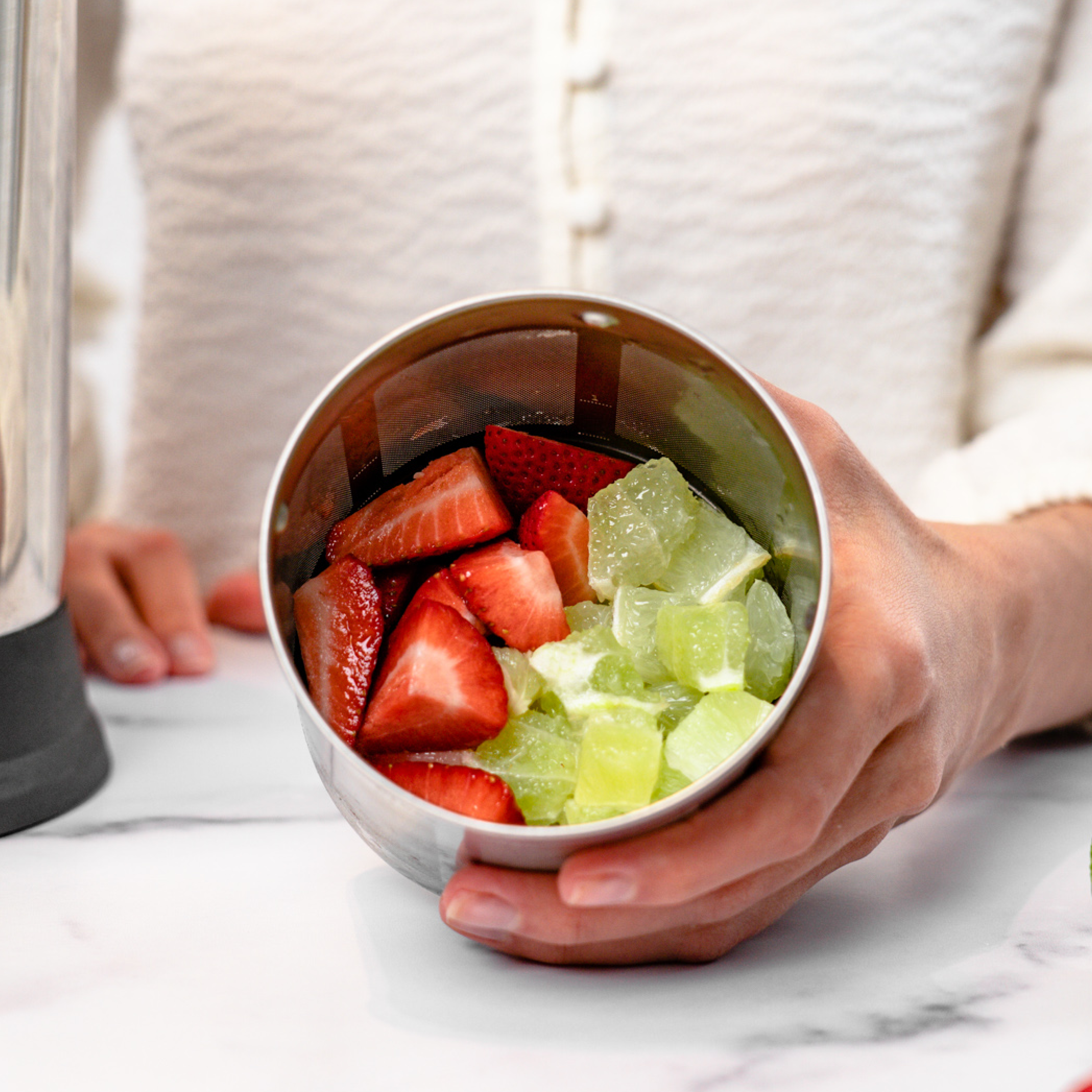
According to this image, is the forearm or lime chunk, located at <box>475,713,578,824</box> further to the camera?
the forearm

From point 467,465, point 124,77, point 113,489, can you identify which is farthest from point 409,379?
point 113,489

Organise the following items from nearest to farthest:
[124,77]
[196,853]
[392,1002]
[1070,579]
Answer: [392,1002]
[196,853]
[1070,579]
[124,77]

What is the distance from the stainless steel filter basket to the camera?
15.1 inches

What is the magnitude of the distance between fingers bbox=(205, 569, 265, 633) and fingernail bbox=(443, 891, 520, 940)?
1.91ft

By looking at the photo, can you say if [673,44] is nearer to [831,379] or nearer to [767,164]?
[767,164]

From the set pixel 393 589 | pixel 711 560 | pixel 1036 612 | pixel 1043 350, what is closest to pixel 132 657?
pixel 393 589

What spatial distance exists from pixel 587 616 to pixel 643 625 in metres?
0.04

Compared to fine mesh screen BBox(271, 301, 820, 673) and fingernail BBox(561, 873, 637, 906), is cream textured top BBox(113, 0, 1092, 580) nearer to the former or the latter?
fine mesh screen BBox(271, 301, 820, 673)

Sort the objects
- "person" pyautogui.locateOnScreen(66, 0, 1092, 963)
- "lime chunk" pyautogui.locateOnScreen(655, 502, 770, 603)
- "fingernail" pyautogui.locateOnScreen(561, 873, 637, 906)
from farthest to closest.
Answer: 1. "person" pyautogui.locateOnScreen(66, 0, 1092, 963)
2. "lime chunk" pyautogui.locateOnScreen(655, 502, 770, 603)
3. "fingernail" pyautogui.locateOnScreen(561, 873, 637, 906)

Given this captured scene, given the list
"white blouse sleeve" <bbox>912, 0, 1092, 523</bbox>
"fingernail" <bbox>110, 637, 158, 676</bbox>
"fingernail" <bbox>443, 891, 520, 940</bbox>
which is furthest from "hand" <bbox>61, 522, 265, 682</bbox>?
"white blouse sleeve" <bbox>912, 0, 1092, 523</bbox>

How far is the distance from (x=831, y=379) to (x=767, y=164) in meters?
0.20

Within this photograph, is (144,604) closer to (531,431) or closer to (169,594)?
(169,594)

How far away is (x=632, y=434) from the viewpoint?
1.73 ft

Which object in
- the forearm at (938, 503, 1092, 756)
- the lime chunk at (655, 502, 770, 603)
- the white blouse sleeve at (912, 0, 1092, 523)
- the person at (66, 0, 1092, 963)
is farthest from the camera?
the person at (66, 0, 1092, 963)
